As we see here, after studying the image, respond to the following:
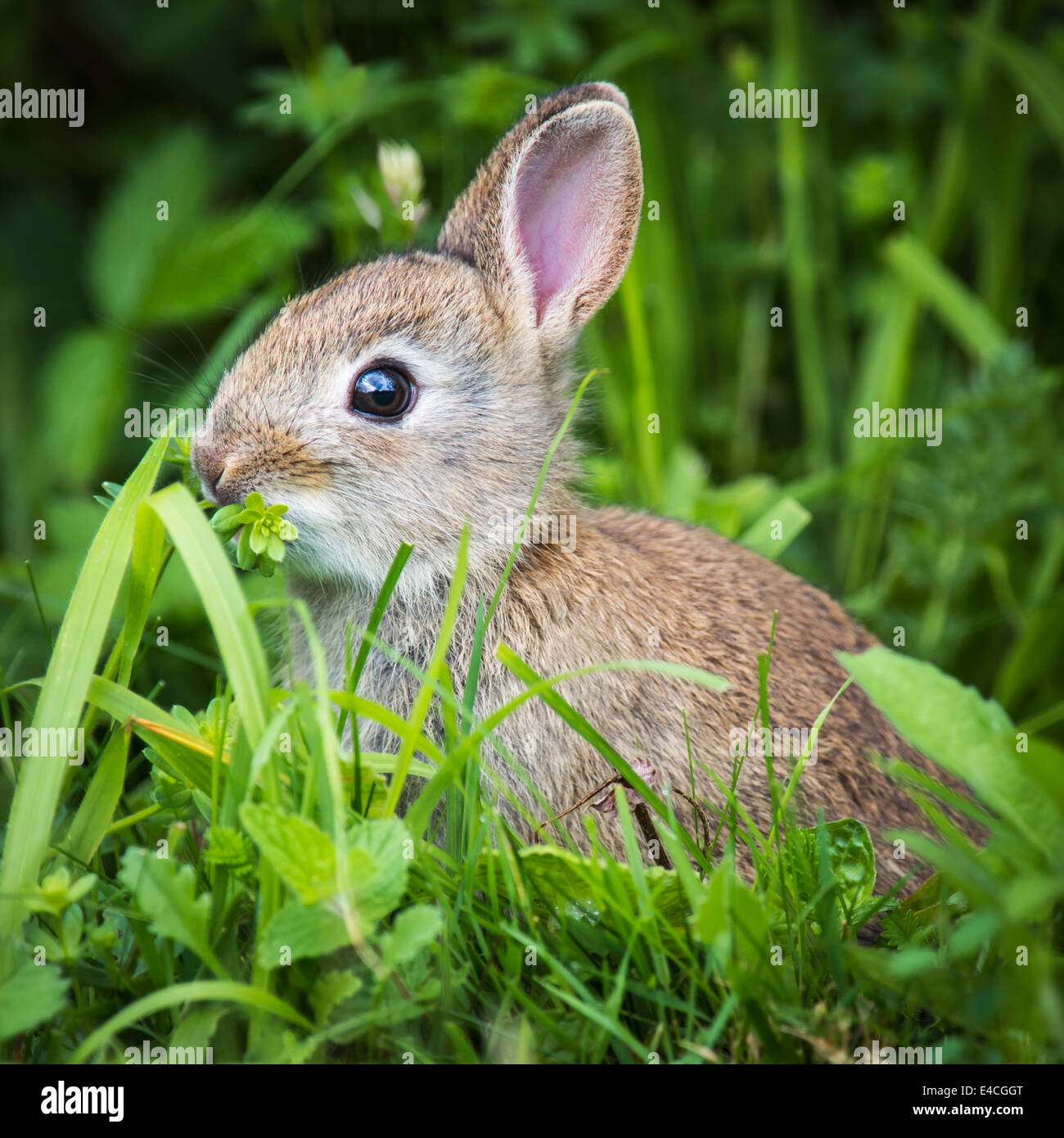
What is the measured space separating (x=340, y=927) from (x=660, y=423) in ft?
11.8

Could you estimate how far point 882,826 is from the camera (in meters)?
3.28

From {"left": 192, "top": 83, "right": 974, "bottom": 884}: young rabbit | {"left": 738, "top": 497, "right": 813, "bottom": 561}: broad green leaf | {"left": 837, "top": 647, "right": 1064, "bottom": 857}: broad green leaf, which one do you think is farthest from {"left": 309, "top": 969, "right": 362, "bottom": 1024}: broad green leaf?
{"left": 738, "top": 497, "right": 813, "bottom": 561}: broad green leaf

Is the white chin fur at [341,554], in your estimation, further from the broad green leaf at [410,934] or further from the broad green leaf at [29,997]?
the broad green leaf at [29,997]

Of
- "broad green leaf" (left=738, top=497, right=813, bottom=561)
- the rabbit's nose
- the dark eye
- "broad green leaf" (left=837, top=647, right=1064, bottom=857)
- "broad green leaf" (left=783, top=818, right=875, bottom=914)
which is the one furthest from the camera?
"broad green leaf" (left=738, top=497, right=813, bottom=561)

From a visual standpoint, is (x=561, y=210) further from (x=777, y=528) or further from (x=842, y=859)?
(x=842, y=859)

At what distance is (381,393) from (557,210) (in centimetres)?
90

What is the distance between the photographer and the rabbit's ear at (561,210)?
12.1 feet

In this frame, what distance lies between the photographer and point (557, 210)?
12.7ft

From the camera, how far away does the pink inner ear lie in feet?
12.3

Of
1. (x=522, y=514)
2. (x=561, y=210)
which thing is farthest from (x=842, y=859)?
(x=561, y=210)

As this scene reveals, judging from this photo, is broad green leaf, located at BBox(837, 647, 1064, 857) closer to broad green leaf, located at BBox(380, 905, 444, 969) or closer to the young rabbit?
the young rabbit

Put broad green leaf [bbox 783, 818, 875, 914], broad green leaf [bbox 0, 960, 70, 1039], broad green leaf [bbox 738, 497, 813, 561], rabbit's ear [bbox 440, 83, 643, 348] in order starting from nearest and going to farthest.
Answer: broad green leaf [bbox 0, 960, 70, 1039]
broad green leaf [bbox 783, 818, 875, 914]
rabbit's ear [bbox 440, 83, 643, 348]
broad green leaf [bbox 738, 497, 813, 561]
